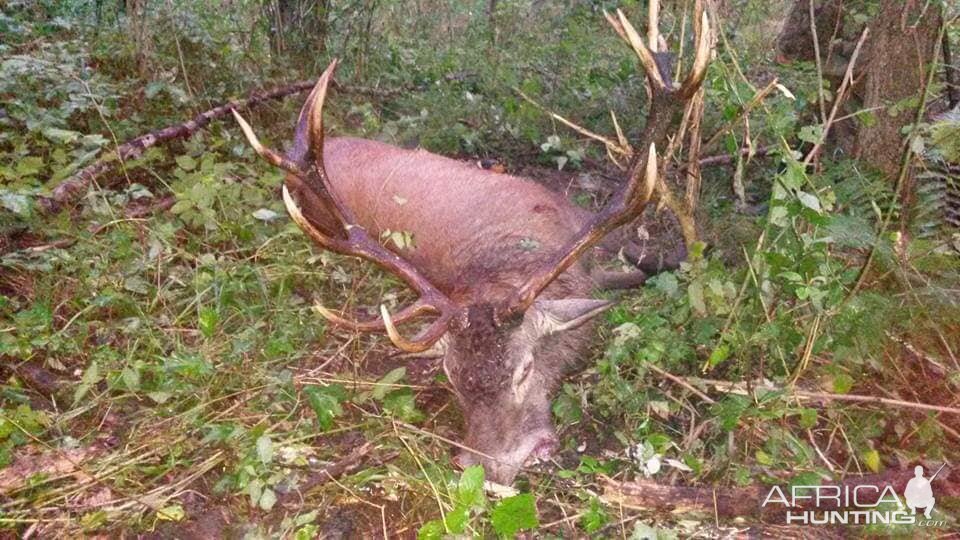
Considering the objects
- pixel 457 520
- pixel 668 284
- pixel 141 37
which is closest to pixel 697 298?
pixel 668 284

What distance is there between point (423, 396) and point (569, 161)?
281 centimetres

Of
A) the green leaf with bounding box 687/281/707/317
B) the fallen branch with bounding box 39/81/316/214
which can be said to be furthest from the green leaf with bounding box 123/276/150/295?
the green leaf with bounding box 687/281/707/317

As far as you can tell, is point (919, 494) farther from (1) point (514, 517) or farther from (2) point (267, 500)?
(2) point (267, 500)

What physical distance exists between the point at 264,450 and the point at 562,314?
160 centimetres

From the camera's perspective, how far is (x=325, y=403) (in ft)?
11.8

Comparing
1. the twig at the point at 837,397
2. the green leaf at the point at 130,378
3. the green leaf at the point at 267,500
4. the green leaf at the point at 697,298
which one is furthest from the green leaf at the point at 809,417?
the green leaf at the point at 130,378

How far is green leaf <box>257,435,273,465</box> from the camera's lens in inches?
132

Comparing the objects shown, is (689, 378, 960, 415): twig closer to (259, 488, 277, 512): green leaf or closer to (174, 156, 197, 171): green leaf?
(259, 488, 277, 512): green leaf

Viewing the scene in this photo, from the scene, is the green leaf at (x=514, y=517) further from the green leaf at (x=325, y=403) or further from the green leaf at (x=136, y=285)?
the green leaf at (x=136, y=285)

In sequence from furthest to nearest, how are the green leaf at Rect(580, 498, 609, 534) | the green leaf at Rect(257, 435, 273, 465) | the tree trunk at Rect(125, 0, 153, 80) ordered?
the tree trunk at Rect(125, 0, 153, 80) < the green leaf at Rect(257, 435, 273, 465) < the green leaf at Rect(580, 498, 609, 534)

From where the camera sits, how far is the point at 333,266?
5.11 metres

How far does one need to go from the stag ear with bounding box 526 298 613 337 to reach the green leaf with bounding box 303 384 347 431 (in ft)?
3.41

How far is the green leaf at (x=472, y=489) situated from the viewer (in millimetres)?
3002

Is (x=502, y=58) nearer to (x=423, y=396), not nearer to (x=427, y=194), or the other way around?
(x=427, y=194)
